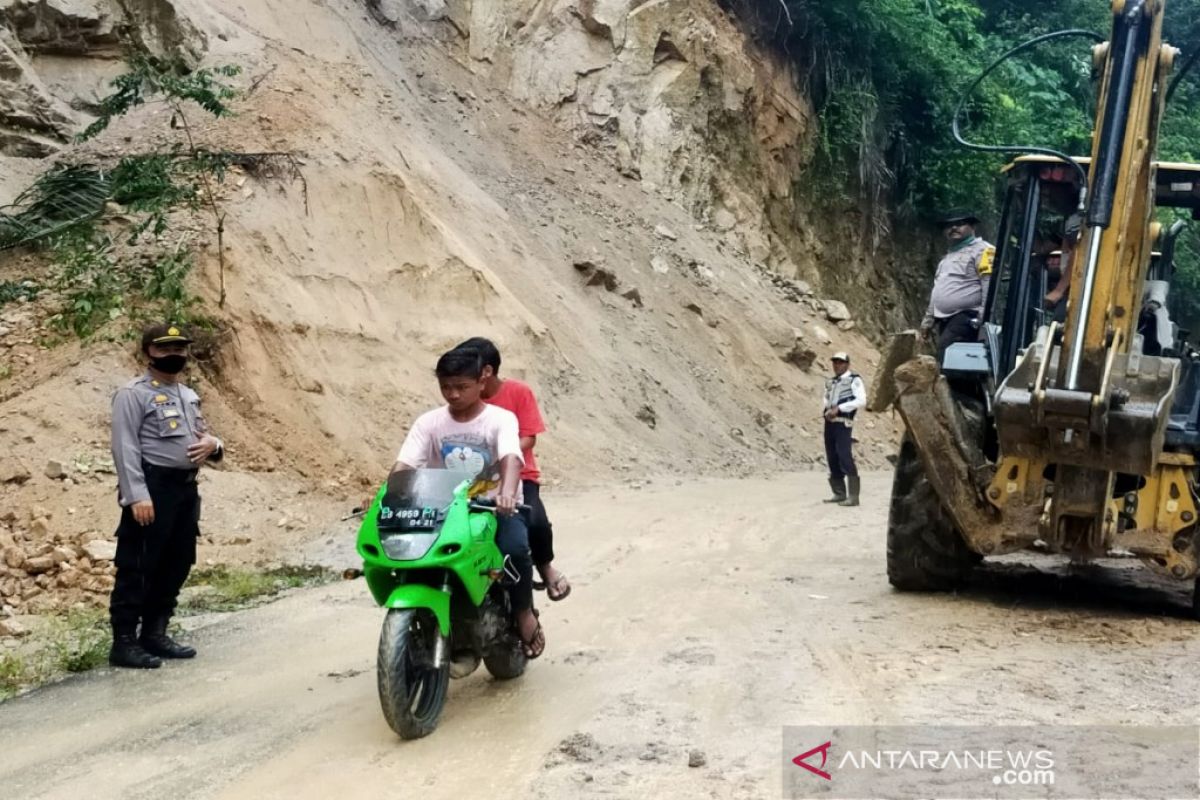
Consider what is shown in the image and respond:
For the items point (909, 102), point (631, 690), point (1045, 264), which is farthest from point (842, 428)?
point (909, 102)

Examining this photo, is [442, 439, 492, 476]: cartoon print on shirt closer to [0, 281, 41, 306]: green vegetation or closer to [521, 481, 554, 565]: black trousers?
[521, 481, 554, 565]: black trousers

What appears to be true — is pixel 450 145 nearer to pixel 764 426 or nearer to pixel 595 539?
pixel 764 426

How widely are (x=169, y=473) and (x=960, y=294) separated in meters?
5.73

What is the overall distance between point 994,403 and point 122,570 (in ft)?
15.1

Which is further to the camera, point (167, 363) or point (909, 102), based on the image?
point (909, 102)

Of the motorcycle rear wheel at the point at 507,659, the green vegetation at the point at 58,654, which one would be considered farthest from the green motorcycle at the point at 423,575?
the green vegetation at the point at 58,654

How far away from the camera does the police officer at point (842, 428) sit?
1324 cm

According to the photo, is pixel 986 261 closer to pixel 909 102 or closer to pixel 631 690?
pixel 631 690

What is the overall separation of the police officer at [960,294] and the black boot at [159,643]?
216 inches

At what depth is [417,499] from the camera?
16.7 ft

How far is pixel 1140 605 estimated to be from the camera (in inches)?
311

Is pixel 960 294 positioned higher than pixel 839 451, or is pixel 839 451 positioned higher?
pixel 960 294

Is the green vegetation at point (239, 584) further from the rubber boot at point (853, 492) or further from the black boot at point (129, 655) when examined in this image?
the rubber boot at point (853, 492)

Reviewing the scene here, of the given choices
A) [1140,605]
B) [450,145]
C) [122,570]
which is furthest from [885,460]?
[122,570]
